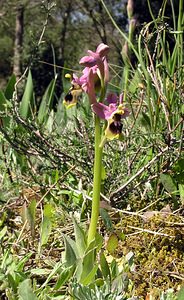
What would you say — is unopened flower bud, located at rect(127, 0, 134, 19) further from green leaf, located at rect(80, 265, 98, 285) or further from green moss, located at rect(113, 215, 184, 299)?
green leaf, located at rect(80, 265, 98, 285)

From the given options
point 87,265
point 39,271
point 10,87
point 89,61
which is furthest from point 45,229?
point 10,87

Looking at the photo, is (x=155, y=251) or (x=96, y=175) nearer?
(x=96, y=175)

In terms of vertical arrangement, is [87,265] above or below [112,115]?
below

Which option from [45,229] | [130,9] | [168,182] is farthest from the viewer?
[130,9]

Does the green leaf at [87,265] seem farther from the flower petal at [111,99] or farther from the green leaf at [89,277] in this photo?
the flower petal at [111,99]

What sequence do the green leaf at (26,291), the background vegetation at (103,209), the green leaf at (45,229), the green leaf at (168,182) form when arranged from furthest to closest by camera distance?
the green leaf at (168,182) < the green leaf at (45,229) < the background vegetation at (103,209) < the green leaf at (26,291)

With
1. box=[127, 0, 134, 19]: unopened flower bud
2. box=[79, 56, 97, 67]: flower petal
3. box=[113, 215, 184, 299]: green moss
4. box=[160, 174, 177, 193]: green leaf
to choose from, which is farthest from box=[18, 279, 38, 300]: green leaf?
box=[127, 0, 134, 19]: unopened flower bud

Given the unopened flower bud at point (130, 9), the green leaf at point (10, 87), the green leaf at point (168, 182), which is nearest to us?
the green leaf at point (168, 182)

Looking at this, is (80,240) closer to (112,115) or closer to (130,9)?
(112,115)

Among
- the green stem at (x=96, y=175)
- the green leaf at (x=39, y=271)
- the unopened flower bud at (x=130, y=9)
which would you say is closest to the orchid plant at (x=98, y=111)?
the green stem at (x=96, y=175)

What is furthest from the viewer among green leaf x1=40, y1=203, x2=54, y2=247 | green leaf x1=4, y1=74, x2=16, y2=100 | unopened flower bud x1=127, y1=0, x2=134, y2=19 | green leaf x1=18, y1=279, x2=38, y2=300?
green leaf x1=4, y1=74, x2=16, y2=100

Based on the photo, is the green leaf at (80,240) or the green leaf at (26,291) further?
the green leaf at (80,240)

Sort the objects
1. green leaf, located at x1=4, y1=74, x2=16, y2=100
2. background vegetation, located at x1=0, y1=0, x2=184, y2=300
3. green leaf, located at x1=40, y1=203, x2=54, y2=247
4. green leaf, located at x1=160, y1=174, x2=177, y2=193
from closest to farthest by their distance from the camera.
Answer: background vegetation, located at x1=0, y1=0, x2=184, y2=300 → green leaf, located at x1=40, y1=203, x2=54, y2=247 → green leaf, located at x1=160, y1=174, x2=177, y2=193 → green leaf, located at x1=4, y1=74, x2=16, y2=100
